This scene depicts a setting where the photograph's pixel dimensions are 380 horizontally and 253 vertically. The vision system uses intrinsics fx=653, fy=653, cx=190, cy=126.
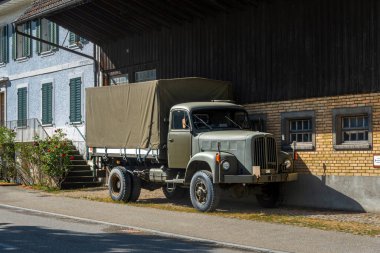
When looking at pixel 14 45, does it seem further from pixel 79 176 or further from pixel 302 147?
pixel 302 147

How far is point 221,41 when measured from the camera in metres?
18.7

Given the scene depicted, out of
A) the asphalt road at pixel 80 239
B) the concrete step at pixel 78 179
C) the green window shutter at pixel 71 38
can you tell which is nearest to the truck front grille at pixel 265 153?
the asphalt road at pixel 80 239

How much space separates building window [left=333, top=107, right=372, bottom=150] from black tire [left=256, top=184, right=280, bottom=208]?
1808mm

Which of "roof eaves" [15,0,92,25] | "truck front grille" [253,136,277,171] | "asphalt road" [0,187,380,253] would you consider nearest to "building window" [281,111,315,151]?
"truck front grille" [253,136,277,171]

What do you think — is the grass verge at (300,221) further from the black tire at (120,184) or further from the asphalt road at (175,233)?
the black tire at (120,184)

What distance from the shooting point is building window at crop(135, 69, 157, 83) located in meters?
21.1

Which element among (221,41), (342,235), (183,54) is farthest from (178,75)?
(342,235)

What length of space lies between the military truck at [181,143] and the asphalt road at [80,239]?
3.24m

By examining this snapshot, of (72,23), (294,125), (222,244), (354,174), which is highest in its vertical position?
(72,23)

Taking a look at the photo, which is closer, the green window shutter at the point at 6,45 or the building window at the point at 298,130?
the building window at the point at 298,130

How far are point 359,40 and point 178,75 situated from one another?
6522 mm

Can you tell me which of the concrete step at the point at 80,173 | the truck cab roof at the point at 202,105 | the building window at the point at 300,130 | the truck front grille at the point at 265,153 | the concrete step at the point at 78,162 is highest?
the truck cab roof at the point at 202,105

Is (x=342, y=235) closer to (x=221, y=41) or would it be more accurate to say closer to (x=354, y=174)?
(x=354, y=174)

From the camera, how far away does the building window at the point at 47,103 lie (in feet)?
87.8
